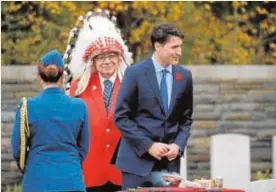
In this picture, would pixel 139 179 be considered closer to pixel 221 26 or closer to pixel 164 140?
pixel 164 140

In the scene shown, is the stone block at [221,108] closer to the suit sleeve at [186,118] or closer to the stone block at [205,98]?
the stone block at [205,98]

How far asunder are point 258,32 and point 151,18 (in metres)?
2.16

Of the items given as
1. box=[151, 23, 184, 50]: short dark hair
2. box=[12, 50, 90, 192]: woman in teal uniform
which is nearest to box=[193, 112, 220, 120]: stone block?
box=[151, 23, 184, 50]: short dark hair

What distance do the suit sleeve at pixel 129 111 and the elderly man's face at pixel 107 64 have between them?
0.88m

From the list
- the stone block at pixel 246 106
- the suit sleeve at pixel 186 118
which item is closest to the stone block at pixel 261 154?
the stone block at pixel 246 106

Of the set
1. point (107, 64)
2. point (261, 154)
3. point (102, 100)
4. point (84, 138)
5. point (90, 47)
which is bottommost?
point (261, 154)

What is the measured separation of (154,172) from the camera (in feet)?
33.7

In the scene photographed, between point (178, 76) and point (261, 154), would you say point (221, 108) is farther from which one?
point (178, 76)

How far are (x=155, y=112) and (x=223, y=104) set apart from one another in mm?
7896

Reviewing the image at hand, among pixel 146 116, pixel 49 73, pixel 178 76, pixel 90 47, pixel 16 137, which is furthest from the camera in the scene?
pixel 90 47

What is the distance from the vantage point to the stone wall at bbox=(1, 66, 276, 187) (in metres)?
17.9

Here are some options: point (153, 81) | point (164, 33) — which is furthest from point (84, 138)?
point (164, 33)

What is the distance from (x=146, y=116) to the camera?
10336 millimetres

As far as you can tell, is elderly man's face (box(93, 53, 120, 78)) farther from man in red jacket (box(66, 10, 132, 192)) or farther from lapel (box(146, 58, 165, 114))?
lapel (box(146, 58, 165, 114))
